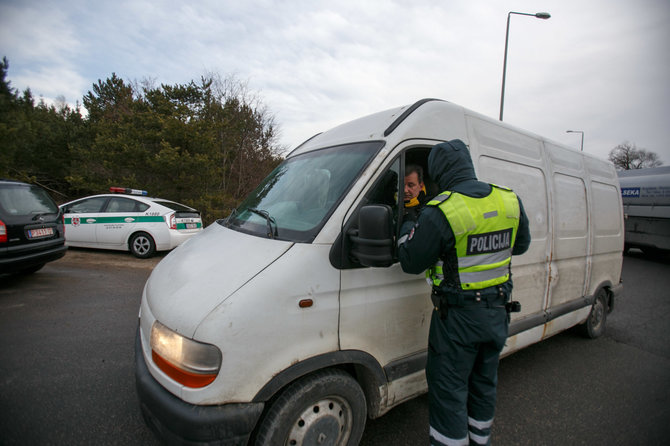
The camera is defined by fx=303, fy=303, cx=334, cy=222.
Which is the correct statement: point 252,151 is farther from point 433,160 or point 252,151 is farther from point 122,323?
point 433,160

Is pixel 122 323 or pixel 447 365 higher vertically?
pixel 447 365

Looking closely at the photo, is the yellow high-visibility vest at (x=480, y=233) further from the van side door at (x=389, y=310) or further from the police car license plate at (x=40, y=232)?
the police car license plate at (x=40, y=232)

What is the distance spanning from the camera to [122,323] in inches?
149

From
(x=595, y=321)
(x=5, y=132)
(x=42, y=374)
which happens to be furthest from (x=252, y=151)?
(x=595, y=321)

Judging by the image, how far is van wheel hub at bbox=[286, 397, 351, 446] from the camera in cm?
163

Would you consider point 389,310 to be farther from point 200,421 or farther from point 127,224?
point 127,224

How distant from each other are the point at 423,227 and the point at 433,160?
0.46m

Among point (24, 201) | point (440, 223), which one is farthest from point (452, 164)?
point (24, 201)

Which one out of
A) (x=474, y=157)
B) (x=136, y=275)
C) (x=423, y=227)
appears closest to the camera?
(x=423, y=227)

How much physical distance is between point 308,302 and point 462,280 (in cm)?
87

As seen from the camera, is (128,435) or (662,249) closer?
(128,435)

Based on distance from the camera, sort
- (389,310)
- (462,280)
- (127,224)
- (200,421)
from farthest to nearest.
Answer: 1. (127,224)
2. (389,310)
3. (462,280)
4. (200,421)

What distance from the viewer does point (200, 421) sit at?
4.52ft

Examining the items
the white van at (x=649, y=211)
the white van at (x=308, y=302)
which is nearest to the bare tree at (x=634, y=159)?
the white van at (x=649, y=211)
